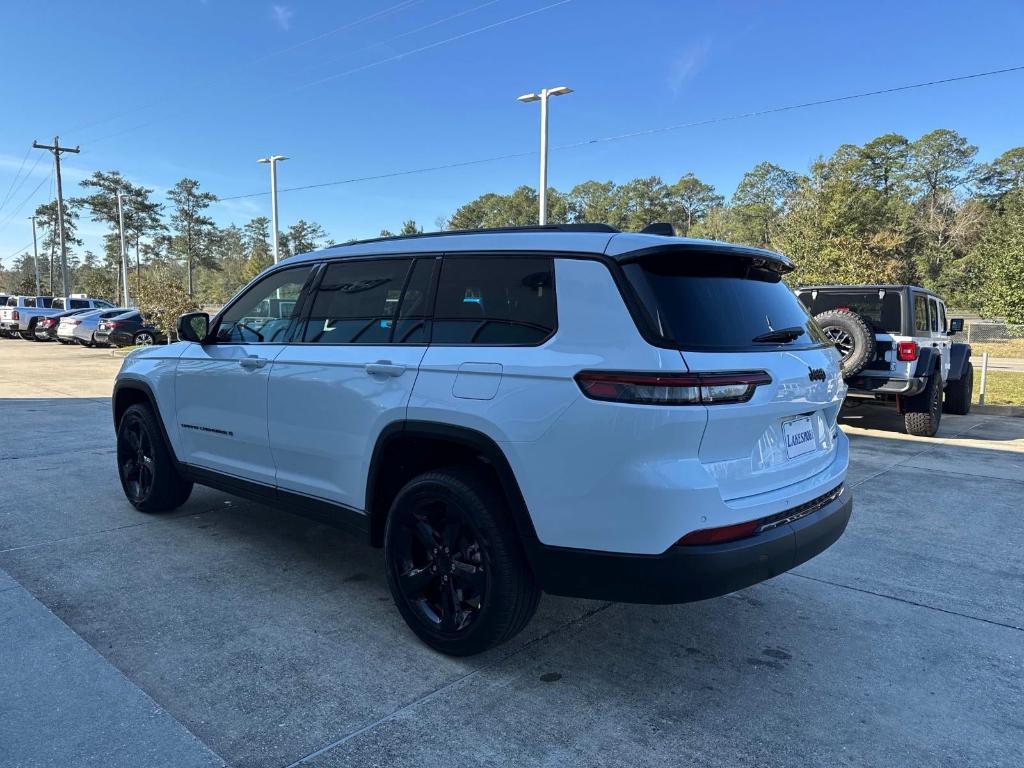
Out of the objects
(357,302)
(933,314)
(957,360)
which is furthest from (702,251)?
(957,360)

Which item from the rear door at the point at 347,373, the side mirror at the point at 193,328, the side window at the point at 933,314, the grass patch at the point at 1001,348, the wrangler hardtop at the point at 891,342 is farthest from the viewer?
the grass patch at the point at 1001,348

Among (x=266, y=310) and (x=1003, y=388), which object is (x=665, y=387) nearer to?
(x=266, y=310)

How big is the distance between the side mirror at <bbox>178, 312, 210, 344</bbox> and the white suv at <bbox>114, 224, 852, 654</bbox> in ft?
2.90

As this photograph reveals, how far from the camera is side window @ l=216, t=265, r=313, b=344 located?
3869 mm

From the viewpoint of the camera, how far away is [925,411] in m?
8.34

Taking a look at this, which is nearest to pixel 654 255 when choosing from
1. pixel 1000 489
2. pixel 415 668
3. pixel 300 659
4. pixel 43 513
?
pixel 415 668

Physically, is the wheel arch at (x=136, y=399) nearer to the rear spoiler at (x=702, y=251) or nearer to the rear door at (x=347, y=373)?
the rear door at (x=347, y=373)

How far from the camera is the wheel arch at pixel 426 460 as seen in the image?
262 cm

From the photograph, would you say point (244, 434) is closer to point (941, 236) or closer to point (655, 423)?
point (655, 423)

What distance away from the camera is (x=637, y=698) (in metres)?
2.67

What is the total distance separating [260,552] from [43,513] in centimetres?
195

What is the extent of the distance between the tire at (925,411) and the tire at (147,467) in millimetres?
8081

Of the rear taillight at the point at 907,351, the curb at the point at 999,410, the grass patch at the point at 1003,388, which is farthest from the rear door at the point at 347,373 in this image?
the grass patch at the point at 1003,388

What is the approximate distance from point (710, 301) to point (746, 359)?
0.28 m
